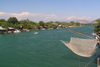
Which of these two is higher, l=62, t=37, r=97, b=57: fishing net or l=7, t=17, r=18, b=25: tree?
l=7, t=17, r=18, b=25: tree

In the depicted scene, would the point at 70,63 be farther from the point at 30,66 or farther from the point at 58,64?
the point at 30,66

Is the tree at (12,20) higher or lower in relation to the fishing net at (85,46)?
higher

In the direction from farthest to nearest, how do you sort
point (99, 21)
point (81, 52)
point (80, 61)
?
point (99, 21)
point (80, 61)
point (81, 52)

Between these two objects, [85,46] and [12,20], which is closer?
[85,46]

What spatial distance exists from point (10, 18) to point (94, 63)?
208 ft

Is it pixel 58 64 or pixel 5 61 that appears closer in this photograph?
pixel 58 64

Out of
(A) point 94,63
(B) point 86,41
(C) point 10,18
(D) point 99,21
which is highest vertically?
(C) point 10,18

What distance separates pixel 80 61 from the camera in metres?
12.4

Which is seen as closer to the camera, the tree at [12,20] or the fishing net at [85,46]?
the fishing net at [85,46]

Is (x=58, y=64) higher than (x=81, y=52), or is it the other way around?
(x=81, y=52)

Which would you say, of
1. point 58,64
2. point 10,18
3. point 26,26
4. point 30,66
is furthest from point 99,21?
point 10,18

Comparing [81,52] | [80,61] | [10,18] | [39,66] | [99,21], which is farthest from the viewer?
[10,18]

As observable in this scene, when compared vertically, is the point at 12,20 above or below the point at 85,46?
above

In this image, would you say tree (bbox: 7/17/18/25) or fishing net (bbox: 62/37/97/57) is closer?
fishing net (bbox: 62/37/97/57)
